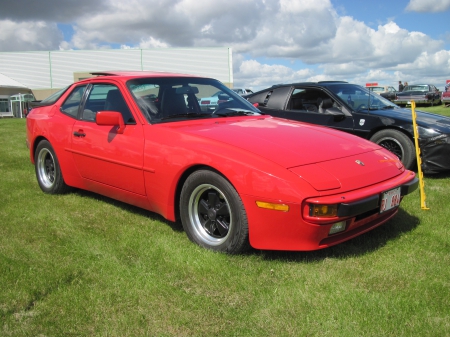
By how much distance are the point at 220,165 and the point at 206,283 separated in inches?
31.6

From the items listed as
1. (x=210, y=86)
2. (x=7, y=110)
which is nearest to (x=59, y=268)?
(x=210, y=86)

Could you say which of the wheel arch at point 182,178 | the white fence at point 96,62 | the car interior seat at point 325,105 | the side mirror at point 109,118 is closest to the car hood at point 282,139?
the wheel arch at point 182,178

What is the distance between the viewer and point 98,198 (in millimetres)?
4883

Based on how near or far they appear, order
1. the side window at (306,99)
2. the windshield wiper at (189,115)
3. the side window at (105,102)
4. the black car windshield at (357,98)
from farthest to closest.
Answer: the side window at (306,99) → the black car windshield at (357,98) → the side window at (105,102) → the windshield wiper at (189,115)

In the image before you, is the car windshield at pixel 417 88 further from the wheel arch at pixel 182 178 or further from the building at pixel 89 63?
the wheel arch at pixel 182 178

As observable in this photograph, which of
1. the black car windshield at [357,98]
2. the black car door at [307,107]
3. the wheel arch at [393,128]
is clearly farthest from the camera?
the black car windshield at [357,98]

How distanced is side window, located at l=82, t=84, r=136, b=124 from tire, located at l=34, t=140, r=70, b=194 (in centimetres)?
77

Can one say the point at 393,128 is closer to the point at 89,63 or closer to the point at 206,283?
the point at 206,283

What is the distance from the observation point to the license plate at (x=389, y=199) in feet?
10.2

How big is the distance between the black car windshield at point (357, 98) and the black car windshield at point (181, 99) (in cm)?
246

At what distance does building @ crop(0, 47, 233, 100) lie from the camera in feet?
Result: 140

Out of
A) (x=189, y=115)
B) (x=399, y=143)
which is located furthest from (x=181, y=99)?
(x=399, y=143)

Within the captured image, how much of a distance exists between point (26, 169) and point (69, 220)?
3.08 metres

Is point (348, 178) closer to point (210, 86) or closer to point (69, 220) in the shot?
point (210, 86)
